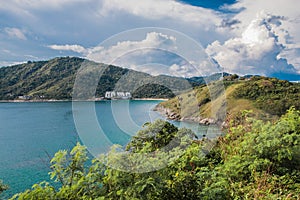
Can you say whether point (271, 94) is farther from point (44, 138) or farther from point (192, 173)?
point (192, 173)

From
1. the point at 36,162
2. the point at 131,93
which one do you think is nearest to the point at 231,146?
the point at 131,93

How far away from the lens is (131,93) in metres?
4.83

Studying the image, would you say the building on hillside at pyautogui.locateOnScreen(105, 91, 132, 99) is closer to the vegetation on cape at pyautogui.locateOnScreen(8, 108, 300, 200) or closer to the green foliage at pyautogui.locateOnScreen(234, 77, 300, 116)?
the vegetation on cape at pyautogui.locateOnScreen(8, 108, 300, 200)

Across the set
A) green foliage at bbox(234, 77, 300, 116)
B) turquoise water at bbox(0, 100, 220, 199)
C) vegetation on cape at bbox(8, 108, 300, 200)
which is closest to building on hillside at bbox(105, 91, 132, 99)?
turquoise water at bbox(0, 100, 220, 199)

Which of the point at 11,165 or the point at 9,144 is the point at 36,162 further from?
the point at 9,144

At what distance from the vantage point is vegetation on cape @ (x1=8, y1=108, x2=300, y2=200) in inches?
115

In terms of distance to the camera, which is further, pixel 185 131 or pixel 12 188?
pixel 12 188

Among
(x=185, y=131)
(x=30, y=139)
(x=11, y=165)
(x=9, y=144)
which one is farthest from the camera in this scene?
(x=30, y=139)

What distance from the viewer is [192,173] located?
3.81m

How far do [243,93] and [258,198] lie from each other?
187 feet

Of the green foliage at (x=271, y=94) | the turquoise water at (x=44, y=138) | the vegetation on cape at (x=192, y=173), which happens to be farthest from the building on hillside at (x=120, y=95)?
the green foliage at (x=271, y=94)

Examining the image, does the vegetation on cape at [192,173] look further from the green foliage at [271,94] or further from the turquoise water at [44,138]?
the green foliage at [271,94]

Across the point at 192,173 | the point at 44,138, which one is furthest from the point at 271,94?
the point at 192,173

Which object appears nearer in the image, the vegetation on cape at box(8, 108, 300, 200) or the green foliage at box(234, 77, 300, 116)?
the vegetation on cape at box(8, 108, 300, 200)
